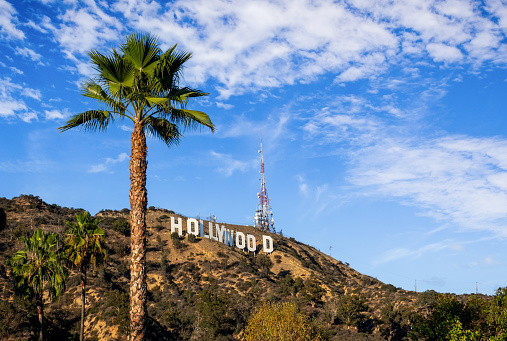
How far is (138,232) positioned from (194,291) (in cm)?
7449

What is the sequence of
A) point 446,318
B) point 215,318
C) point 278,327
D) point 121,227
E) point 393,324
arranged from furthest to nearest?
point 121,227, point 393,324, point 215,318, point 278,327, point 446,318

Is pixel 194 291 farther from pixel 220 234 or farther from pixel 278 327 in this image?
pixel 278 327

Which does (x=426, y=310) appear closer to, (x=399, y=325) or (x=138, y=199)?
(x=399, y=325)

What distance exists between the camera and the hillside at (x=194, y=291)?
63281 mm

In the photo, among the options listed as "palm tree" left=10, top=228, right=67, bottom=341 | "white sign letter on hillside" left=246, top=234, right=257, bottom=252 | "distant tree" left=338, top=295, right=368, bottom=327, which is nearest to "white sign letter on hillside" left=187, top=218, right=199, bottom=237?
"white sign letter on hillside" left=246, top=234, right=257, bottom=252

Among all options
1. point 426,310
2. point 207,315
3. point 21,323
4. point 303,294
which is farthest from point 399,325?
point 21,323

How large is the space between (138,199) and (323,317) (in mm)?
63369

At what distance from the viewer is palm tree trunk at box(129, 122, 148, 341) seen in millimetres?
15758

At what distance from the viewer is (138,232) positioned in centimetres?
→ 1644

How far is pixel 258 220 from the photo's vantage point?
5418 inches

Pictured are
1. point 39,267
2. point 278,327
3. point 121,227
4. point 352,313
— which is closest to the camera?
point 278,327

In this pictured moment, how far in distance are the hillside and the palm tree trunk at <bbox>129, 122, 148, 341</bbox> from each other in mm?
46702

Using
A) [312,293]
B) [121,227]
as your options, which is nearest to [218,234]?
[121,227]

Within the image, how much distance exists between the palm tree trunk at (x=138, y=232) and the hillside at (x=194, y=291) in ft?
153
